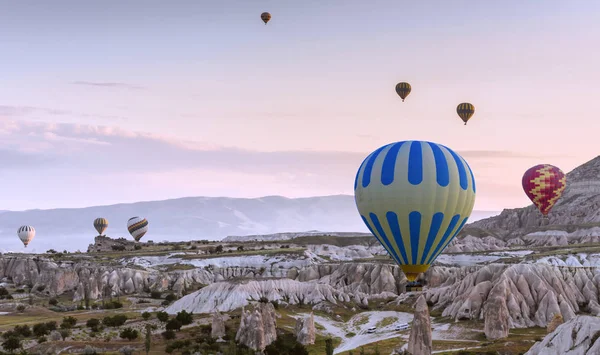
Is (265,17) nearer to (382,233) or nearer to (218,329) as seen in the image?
(218,329)

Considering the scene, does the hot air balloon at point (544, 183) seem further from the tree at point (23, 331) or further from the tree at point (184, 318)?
the tree at point (23, 331)

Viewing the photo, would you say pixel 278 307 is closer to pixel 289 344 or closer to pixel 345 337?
pixel 345 337

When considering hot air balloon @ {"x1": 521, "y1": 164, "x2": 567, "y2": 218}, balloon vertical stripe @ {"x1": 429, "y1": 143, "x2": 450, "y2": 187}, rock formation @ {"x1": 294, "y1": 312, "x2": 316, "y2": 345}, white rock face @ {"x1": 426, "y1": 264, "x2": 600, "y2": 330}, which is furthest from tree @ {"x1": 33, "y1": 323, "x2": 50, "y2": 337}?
hot air balloon @ {"x1": 521, "y1": 164, "x2": 567, "y2": 218}

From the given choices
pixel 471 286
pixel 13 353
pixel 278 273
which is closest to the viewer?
pixel 13 353

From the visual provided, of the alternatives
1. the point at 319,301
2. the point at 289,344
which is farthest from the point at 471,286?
the point at 289,344

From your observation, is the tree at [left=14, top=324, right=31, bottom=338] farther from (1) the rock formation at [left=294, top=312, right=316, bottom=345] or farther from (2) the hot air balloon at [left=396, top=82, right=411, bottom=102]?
(2) the hot air balloon at [left=396, top=82, right=411, bottom=102]
